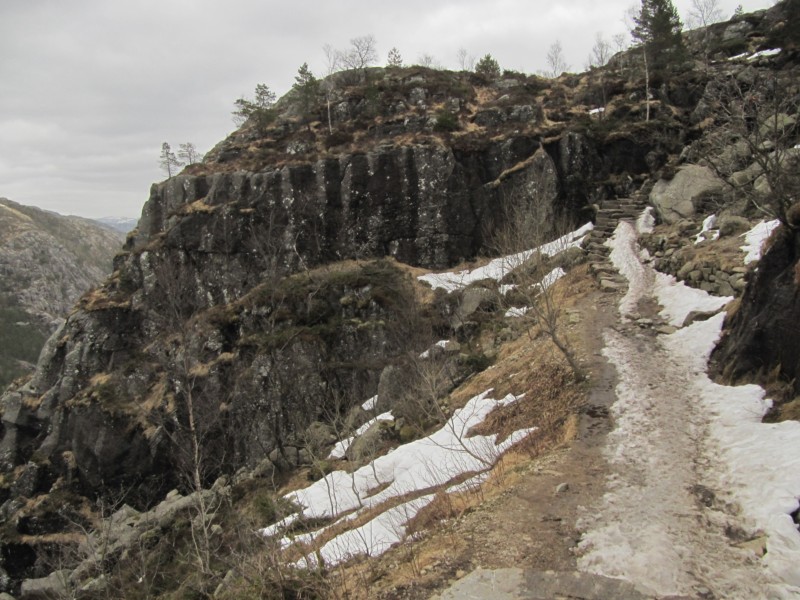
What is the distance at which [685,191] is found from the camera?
90.0 feet

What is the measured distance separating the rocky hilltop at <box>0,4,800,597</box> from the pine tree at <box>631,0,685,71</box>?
1.65 m

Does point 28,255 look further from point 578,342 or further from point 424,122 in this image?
point 578,342

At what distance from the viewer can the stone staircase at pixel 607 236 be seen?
2324cm

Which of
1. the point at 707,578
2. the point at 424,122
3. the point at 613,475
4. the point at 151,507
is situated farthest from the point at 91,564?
the point at 424,122

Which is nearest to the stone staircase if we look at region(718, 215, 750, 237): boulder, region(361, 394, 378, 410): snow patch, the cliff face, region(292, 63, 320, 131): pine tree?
the cliff face

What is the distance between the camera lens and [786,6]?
148 feet

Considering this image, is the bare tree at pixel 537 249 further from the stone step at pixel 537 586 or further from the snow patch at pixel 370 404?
the snow patch at pixel 370 404

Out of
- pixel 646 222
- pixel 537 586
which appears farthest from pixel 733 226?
pixel 537 586

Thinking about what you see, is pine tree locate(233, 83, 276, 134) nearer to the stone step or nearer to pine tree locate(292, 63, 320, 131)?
pine tree locate(292, 63, 320, 131)

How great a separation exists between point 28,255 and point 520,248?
244479 millimetres

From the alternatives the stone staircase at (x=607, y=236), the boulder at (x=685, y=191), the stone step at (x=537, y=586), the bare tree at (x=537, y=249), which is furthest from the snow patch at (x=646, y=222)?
the stone step at (x=537, y=586)

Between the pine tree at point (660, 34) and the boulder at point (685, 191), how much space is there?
21.7 metres

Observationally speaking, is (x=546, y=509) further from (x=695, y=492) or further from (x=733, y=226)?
(x=733, y=226)

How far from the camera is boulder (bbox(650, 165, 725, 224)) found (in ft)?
86.0
